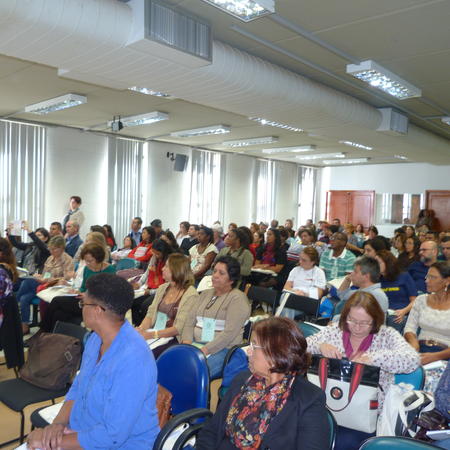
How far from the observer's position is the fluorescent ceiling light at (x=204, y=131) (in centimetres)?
856

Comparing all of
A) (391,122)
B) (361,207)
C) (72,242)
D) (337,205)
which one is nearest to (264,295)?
(72,242)

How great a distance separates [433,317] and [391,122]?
4.43 metres

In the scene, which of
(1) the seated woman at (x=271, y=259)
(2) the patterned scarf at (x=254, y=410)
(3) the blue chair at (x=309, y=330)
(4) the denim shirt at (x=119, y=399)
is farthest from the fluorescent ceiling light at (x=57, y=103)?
(2) the patterned scarf at (x=254, y=410)

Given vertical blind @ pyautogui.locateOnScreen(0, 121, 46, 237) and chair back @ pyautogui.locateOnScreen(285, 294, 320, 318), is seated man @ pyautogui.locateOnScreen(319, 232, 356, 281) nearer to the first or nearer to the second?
chair back @ pyautogui.locateOnScreen(285, 294, 320, 318)

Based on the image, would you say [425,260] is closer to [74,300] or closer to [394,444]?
[394,444]

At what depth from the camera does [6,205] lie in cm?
857

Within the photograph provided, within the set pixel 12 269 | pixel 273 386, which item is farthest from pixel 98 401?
pixel 12 269

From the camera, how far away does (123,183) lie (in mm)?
10492

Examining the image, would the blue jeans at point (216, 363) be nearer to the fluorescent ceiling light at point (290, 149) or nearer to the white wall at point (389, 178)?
the fluorescent ceiling light at point (290, 149)

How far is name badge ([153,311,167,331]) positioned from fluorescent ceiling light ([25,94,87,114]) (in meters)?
4.15

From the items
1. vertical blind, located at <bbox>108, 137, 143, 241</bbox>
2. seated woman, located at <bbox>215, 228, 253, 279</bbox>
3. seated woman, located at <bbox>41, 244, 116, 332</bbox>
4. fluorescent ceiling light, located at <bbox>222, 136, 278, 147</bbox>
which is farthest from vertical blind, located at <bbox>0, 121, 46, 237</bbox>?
seated woman, located at <bbox>215, 228, 253, 279</bbox>

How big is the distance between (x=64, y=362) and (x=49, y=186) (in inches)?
287

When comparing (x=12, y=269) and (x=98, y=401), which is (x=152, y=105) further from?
(x=98, y=401)

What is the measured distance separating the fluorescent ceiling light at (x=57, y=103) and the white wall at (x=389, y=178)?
1069 centimetres
